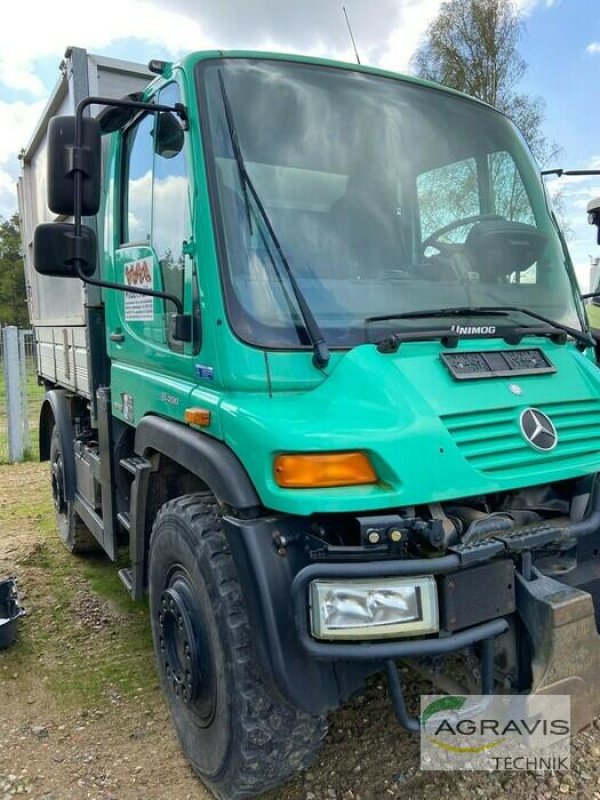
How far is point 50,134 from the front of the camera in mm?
2330

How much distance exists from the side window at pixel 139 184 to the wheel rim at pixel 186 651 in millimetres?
1580

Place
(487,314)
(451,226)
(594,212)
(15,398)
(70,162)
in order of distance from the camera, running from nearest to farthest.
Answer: (70,162), (487,314), (451,226), (594,212), (15,398)

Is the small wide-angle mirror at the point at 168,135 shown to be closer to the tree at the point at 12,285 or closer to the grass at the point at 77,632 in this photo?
the grass at the point at 77,632

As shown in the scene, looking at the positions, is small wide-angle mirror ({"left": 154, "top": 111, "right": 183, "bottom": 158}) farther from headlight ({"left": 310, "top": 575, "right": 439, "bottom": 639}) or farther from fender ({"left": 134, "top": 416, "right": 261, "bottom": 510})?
headlight ({"left": 310, "top": 575, "right": 439, "bottom": 639})

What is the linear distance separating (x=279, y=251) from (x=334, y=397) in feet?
1.95

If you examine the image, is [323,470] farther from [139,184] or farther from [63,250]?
[139,184]

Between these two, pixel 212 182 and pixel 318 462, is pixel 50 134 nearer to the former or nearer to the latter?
pixel 212 182

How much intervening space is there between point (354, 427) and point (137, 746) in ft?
6.23

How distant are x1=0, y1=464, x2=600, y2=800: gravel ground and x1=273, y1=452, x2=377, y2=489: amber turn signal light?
4.47ft

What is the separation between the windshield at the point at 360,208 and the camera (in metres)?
2.28

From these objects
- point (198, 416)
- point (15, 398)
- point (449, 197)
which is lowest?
point (15, 398)

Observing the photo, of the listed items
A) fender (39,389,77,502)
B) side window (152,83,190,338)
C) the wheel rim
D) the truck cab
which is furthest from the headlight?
fender (39,389,77,502)

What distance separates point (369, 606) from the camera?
1.86 metres

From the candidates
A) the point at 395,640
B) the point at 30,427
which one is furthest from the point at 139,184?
the point at 30,427
